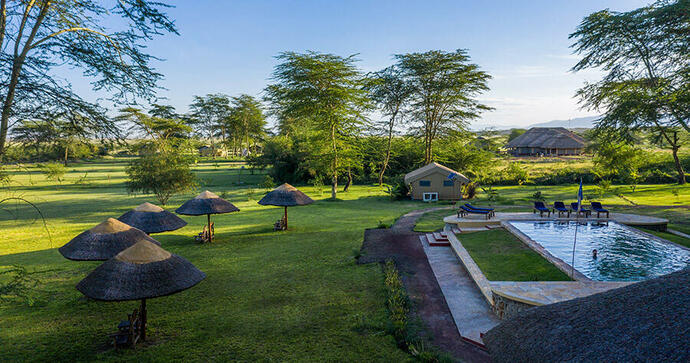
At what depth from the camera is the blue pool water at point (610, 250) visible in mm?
9008

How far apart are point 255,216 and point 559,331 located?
1959 cm

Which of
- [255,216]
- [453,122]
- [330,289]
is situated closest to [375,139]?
[453,122]

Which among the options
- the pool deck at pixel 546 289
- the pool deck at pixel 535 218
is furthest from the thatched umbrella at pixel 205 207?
the pool deck at pixel 546 289

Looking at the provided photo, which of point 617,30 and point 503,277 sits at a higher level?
point 617,30

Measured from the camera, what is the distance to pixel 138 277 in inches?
253

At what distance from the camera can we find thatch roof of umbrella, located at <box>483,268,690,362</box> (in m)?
2.20

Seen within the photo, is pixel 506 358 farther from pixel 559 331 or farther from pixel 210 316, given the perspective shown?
pixel 210 316

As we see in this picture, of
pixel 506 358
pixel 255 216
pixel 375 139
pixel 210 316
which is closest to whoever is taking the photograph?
pixel 506 358

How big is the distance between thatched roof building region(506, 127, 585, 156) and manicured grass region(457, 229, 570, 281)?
47.3m

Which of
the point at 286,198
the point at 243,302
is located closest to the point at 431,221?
the point at 286,198

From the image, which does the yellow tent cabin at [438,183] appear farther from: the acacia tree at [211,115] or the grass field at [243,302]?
the acacia tree at [211,115]

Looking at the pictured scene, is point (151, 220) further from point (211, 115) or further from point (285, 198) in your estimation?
point (211, 115)

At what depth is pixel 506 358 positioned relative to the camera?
137 inches

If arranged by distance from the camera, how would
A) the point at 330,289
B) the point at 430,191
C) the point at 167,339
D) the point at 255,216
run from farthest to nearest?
the point at 430,191, the point at 255,216, the point at 330,289, the point at 167,339
